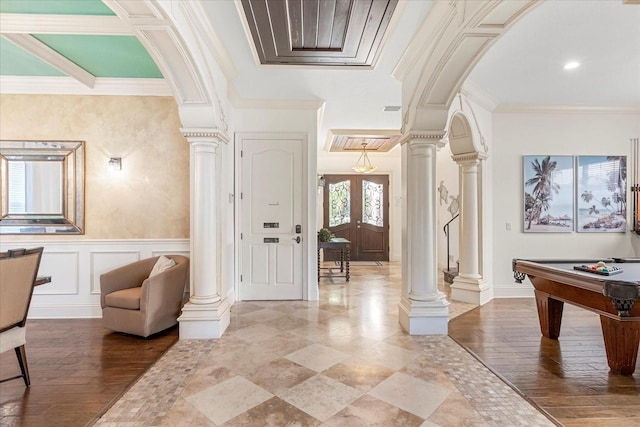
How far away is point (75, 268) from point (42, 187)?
1075 millimetres

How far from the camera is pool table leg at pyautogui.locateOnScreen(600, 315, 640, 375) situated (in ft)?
7.76

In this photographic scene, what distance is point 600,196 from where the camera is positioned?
480 cm

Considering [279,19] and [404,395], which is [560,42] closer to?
[279,19]

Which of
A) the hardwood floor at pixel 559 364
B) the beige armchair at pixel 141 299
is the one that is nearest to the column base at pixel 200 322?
the beige armchair at pixel 141 299

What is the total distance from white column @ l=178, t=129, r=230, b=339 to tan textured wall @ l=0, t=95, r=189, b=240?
0.82 metres

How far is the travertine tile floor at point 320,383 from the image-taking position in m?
1.92

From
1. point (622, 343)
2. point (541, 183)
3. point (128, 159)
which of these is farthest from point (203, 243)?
point (541, 183)

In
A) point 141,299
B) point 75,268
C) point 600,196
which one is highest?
point 600,196

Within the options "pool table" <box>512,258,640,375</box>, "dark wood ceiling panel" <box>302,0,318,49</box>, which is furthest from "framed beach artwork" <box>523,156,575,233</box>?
"dark wood ceiling panel" <box>302,0,318,49</box>

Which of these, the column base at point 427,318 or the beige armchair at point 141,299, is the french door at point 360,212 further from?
the beige armchair at point 141,299

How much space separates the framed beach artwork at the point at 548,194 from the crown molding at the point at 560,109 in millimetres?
713

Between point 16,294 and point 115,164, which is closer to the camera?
point 16,294

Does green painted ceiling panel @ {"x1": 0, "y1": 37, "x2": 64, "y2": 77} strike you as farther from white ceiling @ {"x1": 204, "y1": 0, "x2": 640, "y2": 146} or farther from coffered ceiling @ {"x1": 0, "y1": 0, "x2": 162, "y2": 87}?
white ceiling @ {"x1": 204, "y1": 0, "x2": 640, "y2": 146}

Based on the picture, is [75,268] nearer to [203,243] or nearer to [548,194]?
[203,243]
